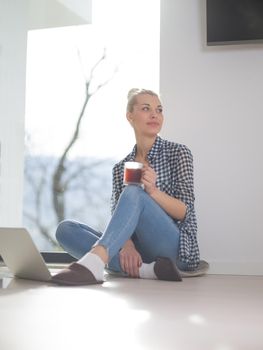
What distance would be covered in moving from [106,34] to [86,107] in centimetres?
49

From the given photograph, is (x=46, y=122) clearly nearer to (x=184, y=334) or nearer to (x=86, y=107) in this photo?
(x=86, y=107)

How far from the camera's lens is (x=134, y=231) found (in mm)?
2297

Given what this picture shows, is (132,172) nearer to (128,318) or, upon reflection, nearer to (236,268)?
(128,318)

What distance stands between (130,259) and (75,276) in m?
0.46

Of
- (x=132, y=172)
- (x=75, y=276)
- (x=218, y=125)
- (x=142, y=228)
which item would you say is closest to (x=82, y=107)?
(x=218, y=125)

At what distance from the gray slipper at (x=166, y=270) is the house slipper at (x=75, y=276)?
391mm

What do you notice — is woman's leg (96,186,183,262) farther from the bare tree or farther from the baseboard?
the bare tree

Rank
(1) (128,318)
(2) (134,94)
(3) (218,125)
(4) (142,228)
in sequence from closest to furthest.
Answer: (1) (128,318)
(4) (142,228)
(2) (134,94)
(3) (218,125)

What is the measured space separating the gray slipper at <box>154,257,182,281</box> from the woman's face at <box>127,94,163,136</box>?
24.3 inches

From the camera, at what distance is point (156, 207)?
214 cm

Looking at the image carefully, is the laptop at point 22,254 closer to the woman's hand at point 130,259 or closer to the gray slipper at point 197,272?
the woman's hand at point 130,259

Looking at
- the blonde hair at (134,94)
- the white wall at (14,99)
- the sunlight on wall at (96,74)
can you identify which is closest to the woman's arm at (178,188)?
the blonde hair at (134,94)

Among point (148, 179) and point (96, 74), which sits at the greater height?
point (96, 74)

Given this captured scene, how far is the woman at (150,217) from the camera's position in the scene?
2.03 metres
